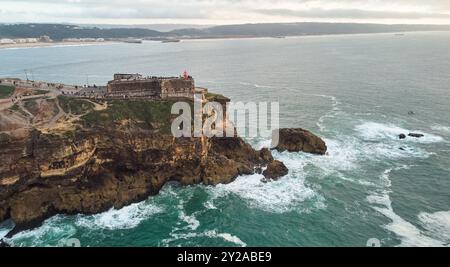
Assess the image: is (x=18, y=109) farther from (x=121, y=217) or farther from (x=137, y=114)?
(x=121, y=217)

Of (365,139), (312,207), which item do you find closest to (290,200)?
(312,207)

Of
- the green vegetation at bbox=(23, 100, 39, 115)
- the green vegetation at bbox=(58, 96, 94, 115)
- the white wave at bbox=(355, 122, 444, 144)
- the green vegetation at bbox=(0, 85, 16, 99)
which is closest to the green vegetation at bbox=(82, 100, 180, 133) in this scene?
the green vegetation at bbox=(58, 96, 94, 115)

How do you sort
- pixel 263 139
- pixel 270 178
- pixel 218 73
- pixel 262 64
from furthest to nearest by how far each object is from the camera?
1. pixel 262 64
2. pixel 218 73
3. pixel 263 139
4. pixel 270 178

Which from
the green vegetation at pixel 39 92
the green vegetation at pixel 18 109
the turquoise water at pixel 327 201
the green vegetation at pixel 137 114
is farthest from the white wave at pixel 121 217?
the green vegetation at pixel 39 92

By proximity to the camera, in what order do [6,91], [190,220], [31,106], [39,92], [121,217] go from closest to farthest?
[190,220] < [121,217] < [31,106] < [6,91] < [39,92]

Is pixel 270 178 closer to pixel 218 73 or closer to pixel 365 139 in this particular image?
pixel 365 139

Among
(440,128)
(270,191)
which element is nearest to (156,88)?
(270,191)

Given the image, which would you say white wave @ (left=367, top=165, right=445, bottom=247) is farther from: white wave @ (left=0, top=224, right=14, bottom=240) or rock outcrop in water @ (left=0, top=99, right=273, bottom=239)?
white wave @ (left=0, top=224, right=14, bottom=240)
